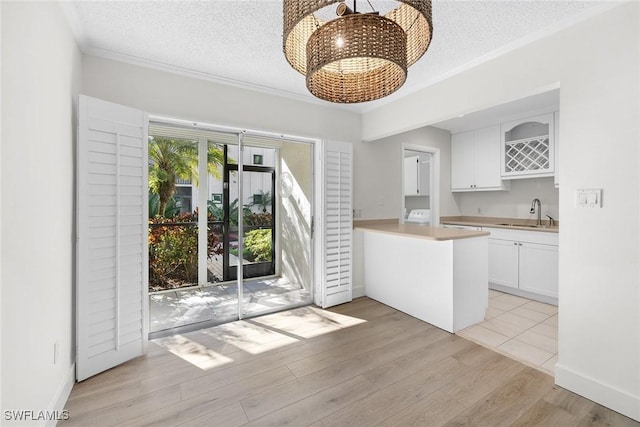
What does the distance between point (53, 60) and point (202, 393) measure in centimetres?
217

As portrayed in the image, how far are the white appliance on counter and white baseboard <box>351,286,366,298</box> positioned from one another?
5.93 ft

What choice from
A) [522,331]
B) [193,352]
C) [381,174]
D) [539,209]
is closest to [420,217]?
[381,174]

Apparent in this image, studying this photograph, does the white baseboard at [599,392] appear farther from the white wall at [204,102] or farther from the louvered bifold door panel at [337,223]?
the white wall at [204,102]

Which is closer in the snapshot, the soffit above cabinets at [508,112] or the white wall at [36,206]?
the white wall at [36,206]

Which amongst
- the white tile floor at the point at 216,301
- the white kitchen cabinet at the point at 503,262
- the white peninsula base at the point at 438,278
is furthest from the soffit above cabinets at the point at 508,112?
the white tile floor at the point at 216,301

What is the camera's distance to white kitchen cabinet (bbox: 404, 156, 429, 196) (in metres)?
5.23

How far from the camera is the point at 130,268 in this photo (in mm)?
2207

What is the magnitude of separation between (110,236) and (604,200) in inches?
129

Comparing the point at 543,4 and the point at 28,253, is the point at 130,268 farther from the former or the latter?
the point at 543,4

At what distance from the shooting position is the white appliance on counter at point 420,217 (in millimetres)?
4812

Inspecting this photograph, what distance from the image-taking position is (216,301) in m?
3.38

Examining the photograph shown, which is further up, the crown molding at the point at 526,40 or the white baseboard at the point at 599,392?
the crown molding at the point at 526,40

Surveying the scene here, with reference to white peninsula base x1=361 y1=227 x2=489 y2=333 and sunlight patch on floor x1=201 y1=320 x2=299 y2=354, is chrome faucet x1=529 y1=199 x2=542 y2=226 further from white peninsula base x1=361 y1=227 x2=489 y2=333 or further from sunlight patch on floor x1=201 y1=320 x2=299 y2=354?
sunlight patch on floor x1=201 y1=320 x2=299 y2=354

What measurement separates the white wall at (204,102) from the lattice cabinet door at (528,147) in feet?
7.90
